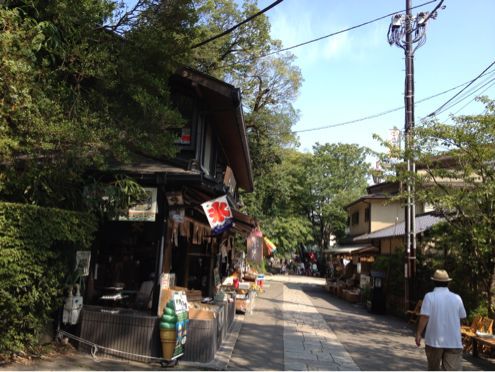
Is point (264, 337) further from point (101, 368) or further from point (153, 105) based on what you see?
point (153, 105)

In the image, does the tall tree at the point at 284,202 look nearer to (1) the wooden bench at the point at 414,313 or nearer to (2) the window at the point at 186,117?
(1) the wooden bench at the point at 414,313

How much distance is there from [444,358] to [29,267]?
6.21 metres

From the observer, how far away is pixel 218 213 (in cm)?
891

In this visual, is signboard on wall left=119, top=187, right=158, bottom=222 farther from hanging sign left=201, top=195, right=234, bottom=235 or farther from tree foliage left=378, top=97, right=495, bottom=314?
tree foliage left=378, top=97, right=495, bottom=314

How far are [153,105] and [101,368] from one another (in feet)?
14.7

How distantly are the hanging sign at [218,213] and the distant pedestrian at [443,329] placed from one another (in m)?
4.13

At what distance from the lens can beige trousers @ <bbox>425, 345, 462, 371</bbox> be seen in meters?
6.06

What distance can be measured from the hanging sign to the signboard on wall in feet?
3.22

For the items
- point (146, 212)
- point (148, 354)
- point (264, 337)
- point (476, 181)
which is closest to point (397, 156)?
point (476, 181)

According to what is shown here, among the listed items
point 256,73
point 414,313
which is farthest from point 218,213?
point 256,73

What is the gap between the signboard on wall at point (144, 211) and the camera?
8.45 meters

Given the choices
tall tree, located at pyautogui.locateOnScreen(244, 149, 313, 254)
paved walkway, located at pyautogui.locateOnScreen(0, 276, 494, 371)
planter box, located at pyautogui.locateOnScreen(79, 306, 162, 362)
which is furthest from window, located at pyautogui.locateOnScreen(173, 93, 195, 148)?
tall tree, located at pyautogui.locateOnScreen(244, 149, 313, 254)

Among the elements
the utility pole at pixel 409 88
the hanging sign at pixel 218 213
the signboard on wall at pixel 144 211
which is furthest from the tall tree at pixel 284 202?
the signboard on wall at pixel 144 211

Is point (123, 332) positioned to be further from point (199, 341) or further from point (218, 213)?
point (218, 213)
